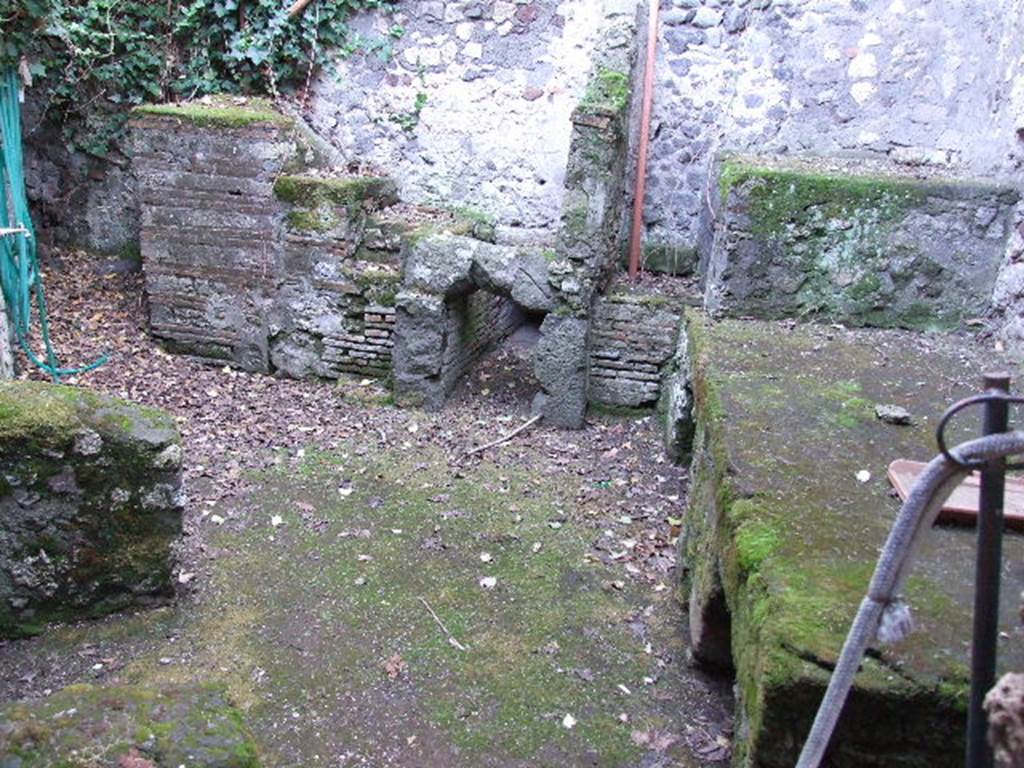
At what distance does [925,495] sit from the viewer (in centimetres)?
136

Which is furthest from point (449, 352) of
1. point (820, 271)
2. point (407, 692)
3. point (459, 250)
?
point (407, 692)

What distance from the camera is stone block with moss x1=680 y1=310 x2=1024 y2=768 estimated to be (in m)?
1.92

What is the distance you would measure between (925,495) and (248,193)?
5.60 meters

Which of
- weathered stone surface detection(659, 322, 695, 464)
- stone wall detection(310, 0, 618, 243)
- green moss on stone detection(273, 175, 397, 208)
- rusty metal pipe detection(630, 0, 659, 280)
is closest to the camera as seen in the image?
weathered stone surface detection(659, 322, 695, 464)

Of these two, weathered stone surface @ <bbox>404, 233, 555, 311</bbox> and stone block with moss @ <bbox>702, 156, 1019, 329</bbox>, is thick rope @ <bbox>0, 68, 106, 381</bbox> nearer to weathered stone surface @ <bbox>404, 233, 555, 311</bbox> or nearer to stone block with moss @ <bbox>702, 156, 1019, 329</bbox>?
weathered stone surface @ <bbox>404, 233, 555, 311</bbox>

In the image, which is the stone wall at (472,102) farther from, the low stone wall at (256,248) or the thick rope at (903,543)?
the thick rope at (903,543)

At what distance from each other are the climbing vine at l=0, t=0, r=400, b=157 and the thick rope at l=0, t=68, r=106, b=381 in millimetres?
740

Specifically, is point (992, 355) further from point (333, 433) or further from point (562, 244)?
point (333, 433)

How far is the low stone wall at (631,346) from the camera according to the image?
586 centimetres

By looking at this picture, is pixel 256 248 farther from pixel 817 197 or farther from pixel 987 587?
pixel 987 587

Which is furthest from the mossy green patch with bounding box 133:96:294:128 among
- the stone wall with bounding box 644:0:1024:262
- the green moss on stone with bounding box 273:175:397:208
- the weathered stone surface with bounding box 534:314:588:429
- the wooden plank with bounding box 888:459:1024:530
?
the wooden plank with bounding box 888:459:1024:530

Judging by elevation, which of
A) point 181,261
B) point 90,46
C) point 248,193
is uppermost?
point 90,46

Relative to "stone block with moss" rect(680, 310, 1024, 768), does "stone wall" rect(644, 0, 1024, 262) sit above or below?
above

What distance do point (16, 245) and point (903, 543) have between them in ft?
20.7
